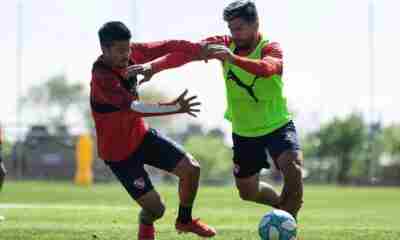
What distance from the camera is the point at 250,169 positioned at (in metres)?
11.4

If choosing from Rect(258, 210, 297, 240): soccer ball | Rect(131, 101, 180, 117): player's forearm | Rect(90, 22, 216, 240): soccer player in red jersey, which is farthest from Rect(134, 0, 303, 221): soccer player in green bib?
Rect(258, 210, 297, 240): soccer ball

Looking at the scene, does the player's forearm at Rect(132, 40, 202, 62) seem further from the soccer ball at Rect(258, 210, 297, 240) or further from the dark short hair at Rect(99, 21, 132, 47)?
the soccer ball at Rect(258, 210, 297, 240)

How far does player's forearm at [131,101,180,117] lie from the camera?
980 cm

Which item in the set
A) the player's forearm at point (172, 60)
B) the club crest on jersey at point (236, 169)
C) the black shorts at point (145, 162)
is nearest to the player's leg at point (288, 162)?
the club crest on jersey at point (236, 169)

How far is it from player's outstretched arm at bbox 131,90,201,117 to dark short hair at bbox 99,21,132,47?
2.47 ft

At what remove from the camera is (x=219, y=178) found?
63.9m

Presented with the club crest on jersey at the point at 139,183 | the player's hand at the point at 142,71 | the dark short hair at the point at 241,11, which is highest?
the dark short hair at the point at 241,11

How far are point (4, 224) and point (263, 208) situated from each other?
27.9ft

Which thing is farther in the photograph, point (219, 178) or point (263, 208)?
point (219, 178)

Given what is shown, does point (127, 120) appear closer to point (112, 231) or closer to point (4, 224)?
point (112, 231)

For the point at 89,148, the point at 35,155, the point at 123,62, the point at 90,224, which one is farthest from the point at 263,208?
the point at 35,155

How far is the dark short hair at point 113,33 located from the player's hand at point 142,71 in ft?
1.07

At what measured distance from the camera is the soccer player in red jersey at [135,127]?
9.98m

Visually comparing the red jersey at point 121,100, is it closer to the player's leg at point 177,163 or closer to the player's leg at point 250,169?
the player's leg at point 177,163
